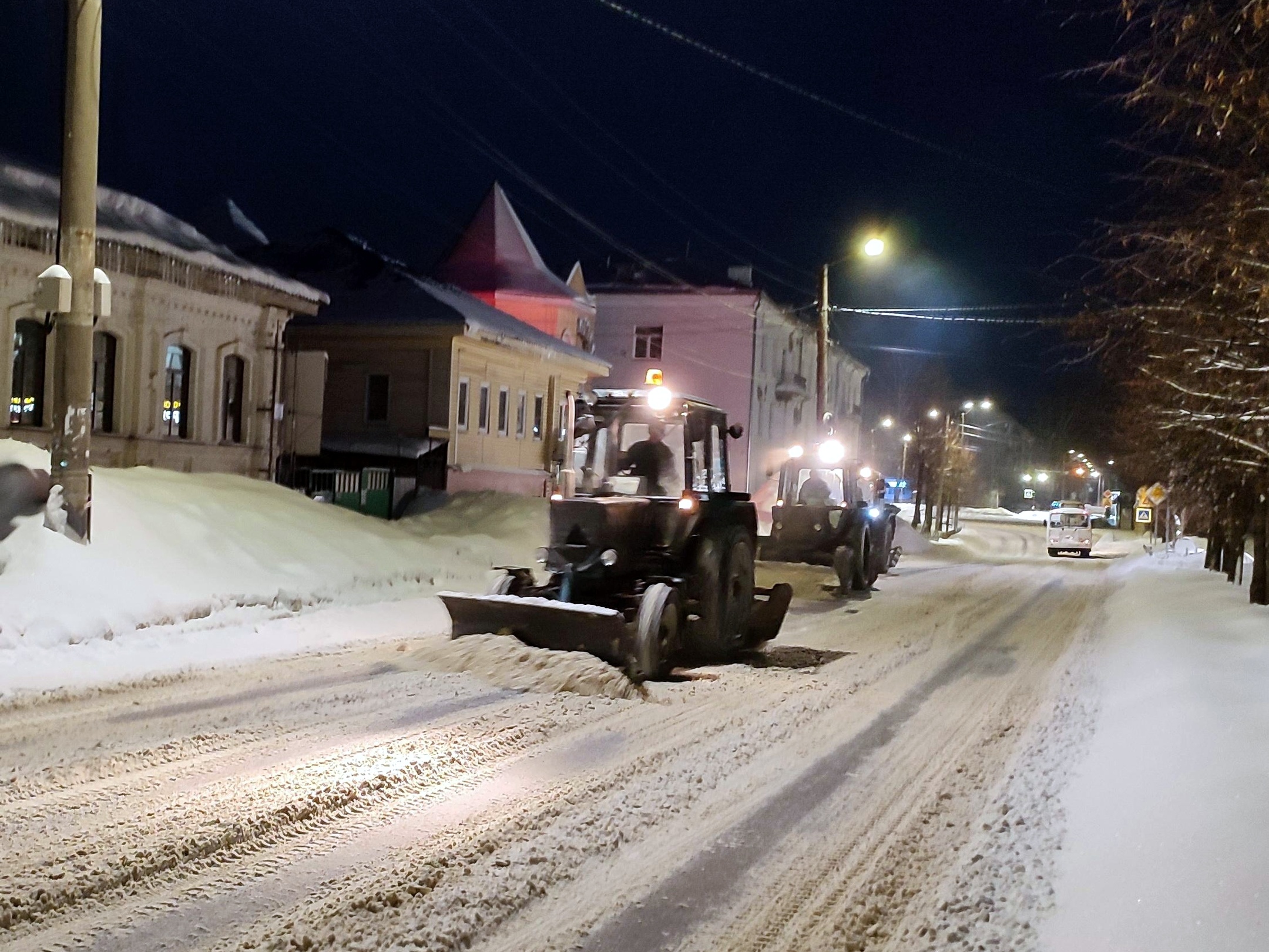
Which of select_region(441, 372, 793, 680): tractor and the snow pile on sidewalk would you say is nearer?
select_region(441, 372, 793, 680): tractor

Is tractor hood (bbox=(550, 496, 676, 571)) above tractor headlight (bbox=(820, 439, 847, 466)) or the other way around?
the other way around

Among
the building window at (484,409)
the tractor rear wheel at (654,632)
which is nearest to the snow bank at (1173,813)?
the tractor rear wheel at (654,632)

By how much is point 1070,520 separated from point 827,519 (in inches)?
1045

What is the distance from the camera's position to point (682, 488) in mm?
11398

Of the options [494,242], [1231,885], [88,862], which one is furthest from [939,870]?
[494,242]

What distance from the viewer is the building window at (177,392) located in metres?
21.0

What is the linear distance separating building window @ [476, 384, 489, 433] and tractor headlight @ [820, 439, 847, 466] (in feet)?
35.4

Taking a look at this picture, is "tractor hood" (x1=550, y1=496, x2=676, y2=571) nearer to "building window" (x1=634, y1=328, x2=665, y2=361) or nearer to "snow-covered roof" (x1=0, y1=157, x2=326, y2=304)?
"snow-covered roof" (x1=0, y1=157, x2=326, y2=304)

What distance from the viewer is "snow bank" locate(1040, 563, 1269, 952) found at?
14.5 ft

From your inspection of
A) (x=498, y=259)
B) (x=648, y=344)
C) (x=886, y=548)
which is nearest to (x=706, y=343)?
(x=648, y=344)

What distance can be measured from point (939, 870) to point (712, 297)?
142 ft

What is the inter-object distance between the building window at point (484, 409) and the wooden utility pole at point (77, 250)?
58.1ft

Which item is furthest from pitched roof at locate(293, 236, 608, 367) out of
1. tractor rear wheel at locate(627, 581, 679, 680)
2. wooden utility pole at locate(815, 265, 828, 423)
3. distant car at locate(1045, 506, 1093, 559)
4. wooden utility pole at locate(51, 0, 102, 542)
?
distant car at locate(1045, 506, 1093, 559)

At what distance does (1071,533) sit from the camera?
43.6m
